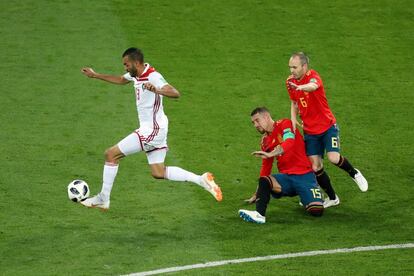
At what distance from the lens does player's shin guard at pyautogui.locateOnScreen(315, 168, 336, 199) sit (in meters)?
13.2

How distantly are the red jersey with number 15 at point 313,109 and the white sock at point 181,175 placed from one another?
1.57 meters

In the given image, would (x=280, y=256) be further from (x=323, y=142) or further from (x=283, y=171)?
(x=323, y=142)

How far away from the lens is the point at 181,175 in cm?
1280

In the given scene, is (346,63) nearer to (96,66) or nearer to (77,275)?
(96,66)

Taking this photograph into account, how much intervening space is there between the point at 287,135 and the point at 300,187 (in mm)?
656

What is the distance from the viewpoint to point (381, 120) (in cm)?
1611

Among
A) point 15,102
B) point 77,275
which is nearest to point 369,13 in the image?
point 15,102

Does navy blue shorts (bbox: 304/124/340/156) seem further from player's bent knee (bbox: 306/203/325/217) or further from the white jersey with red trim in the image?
the white jersey with red trim

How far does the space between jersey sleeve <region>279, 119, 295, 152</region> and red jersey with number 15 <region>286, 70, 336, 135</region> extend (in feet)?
1.58

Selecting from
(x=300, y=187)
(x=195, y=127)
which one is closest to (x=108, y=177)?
(x=300, y=187)

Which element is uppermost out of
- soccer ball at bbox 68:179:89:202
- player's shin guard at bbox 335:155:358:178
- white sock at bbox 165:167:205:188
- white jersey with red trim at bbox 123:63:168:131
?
white jersey with red trim at bbox 123:63:168:131

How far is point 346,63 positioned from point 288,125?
5.50 metres

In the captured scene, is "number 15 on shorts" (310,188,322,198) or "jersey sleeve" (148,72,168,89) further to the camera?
"number 15 on shorts" (310,188,322,198)

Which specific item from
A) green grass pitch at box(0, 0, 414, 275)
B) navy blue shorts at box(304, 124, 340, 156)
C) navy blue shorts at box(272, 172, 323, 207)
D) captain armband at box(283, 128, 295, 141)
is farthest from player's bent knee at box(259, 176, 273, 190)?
navy blue shorts at box(304, 124, 340, 156)
